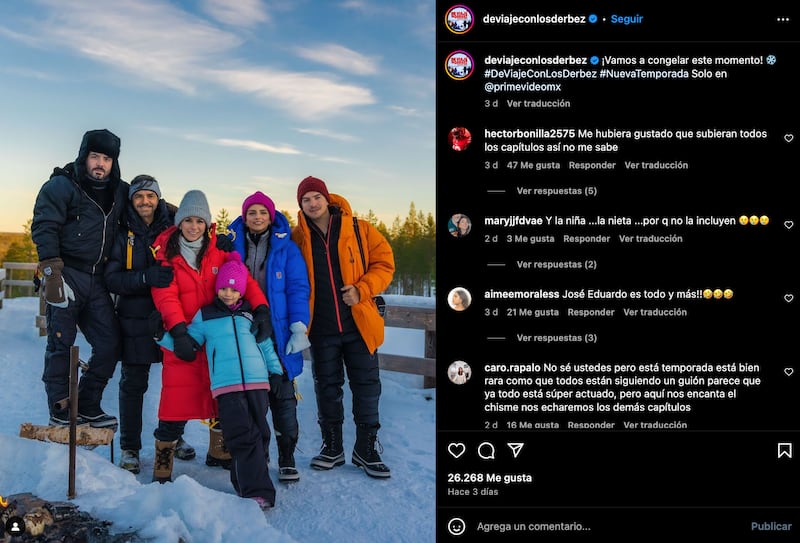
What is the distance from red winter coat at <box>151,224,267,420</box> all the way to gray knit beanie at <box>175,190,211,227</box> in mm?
150

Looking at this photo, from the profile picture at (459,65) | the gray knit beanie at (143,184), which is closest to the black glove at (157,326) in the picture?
the gray knit beanie at (143,184)

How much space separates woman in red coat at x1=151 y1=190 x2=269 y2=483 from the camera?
431cm

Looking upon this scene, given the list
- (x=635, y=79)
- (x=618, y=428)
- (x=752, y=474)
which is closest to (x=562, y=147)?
(x=635, y=79)

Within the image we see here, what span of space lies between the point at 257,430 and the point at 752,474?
2954mm

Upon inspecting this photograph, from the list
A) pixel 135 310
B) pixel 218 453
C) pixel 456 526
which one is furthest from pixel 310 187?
pixel 456 526

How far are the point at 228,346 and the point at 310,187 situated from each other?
138cm

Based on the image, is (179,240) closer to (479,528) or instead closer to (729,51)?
(479,528)

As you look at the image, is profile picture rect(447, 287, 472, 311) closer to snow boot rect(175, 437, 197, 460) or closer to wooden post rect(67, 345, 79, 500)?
wooden post rect(67, 345, 79, 500)

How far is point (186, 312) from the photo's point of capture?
4.41m

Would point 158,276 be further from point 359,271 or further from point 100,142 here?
point 359,271

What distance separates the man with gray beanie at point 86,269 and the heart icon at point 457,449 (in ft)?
10.8

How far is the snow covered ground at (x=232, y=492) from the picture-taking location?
10.6 ft

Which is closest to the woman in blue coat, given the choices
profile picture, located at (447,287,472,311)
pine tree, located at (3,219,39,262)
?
profile picture, located at (447,287,472,311)

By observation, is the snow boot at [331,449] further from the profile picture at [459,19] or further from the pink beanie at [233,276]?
the profile picture at [459,19]
